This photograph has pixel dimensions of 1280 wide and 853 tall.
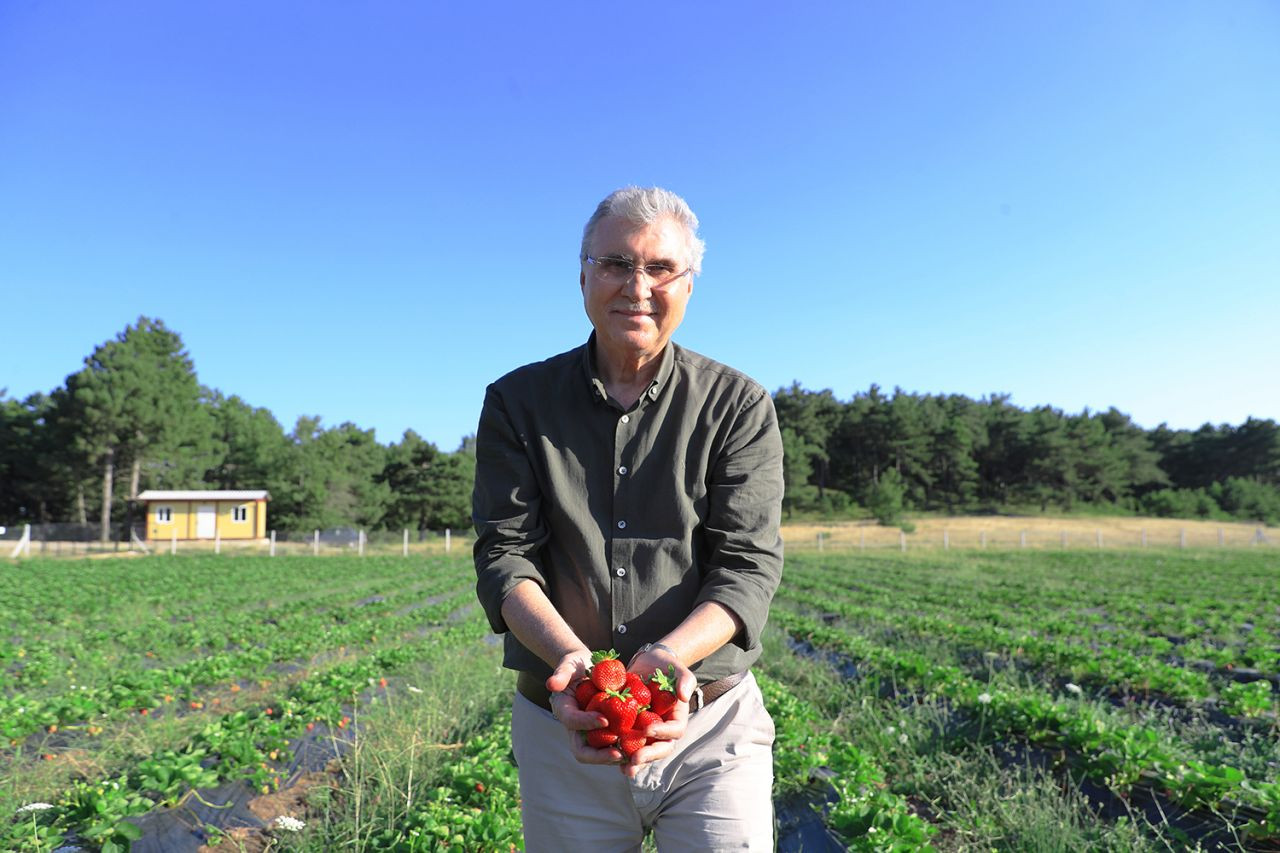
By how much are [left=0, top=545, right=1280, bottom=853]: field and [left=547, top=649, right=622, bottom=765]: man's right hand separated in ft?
7.46

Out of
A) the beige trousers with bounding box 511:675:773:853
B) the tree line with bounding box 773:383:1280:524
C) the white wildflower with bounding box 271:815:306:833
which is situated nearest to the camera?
the beige trousers with bounding box 511:675:773:853

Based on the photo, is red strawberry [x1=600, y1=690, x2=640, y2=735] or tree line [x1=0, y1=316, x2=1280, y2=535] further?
tree line [x1=0, y1=316, x2=1280, y2=535]

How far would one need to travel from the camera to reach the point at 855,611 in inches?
531

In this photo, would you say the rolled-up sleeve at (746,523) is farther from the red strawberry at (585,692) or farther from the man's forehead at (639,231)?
the man's forehead at (639,231)

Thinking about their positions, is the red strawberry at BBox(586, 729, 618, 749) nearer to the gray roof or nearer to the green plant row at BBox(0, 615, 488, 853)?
the green plant row at BBox(0, 615, 488, 853)

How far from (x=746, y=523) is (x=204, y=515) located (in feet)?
143

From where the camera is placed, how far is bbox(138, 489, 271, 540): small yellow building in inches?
1522

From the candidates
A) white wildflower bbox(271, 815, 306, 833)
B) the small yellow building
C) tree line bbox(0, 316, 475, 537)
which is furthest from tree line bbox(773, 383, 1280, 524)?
white wildflower bbox(271, 815, 306, 833)

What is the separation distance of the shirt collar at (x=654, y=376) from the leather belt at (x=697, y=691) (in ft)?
2.35

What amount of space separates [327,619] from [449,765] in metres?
9.98

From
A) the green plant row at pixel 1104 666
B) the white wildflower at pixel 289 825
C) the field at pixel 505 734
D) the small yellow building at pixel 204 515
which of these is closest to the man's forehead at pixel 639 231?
the field at pixel 505 734

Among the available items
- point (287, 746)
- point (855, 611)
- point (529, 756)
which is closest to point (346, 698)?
point (287, 746)

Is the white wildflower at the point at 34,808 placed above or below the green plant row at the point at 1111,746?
above

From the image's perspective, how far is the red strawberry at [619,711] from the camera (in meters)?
1.51
